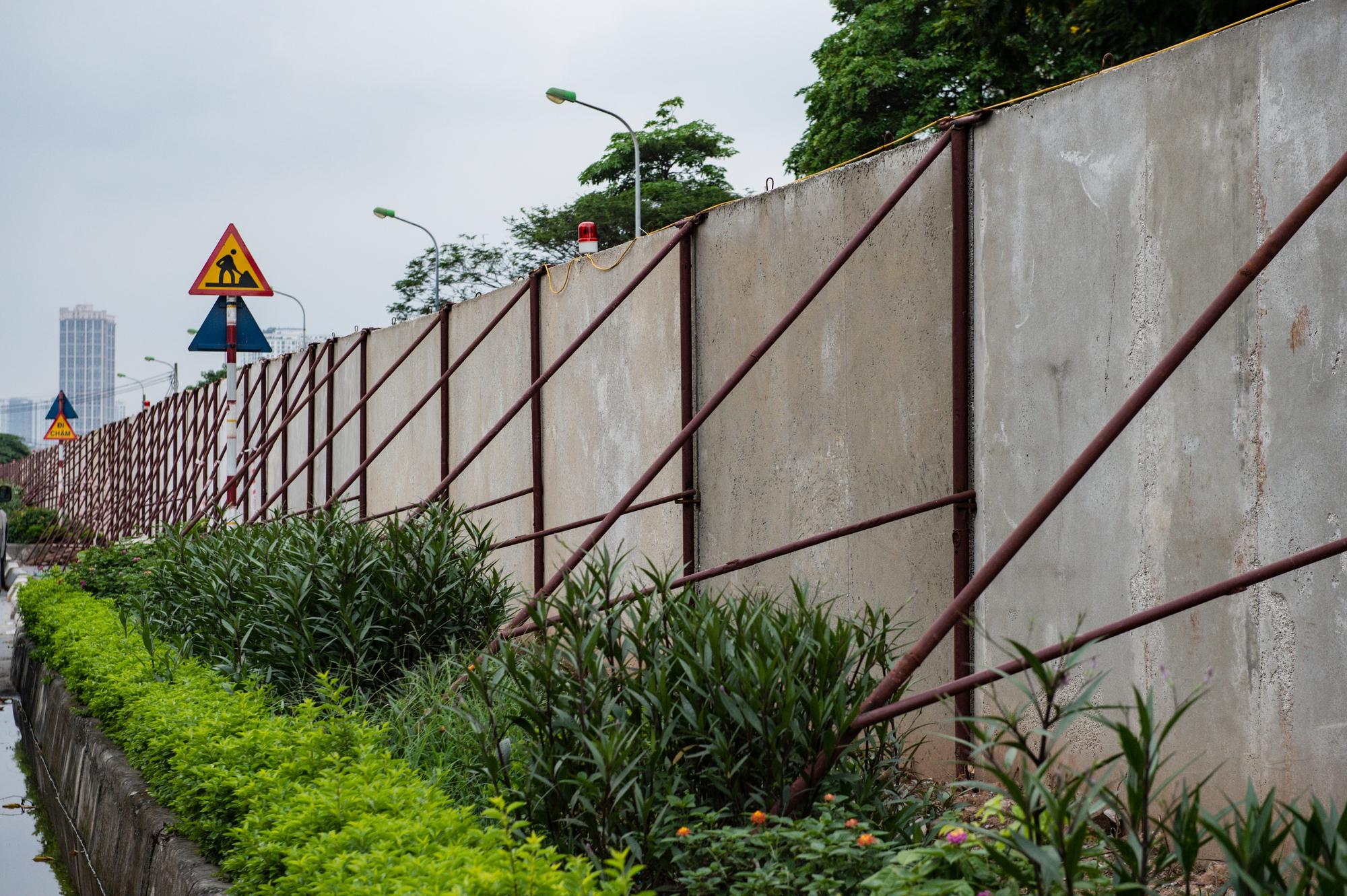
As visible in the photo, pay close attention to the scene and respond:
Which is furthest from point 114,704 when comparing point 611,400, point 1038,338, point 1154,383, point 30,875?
point 1154,383

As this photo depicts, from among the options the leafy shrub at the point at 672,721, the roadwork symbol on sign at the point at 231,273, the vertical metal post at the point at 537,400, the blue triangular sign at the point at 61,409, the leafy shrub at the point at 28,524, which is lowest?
the leafy shrub at the point at 672,721

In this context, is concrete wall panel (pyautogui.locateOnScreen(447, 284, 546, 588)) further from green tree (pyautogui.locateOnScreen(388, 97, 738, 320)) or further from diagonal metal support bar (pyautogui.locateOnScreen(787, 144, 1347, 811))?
green tree (pyautogui.locateOnScreen(388, 97, 738, 320))

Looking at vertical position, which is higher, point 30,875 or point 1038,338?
point 1038,338

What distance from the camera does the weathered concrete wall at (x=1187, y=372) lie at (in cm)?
392

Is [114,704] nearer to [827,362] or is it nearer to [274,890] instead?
[274,890]

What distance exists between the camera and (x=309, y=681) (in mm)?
6086

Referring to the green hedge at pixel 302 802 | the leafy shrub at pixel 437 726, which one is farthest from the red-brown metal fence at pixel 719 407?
the green hedge at pixel 302 802

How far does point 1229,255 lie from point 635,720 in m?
2.35

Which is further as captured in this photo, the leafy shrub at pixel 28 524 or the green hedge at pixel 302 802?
the leafy shrub at pixel 28 524

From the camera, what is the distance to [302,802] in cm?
399

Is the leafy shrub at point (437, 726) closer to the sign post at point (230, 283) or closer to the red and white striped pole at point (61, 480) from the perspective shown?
the sign post at point (230, 283)

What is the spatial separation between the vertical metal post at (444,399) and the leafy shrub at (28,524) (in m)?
19.8

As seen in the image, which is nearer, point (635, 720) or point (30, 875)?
point (635, 720)

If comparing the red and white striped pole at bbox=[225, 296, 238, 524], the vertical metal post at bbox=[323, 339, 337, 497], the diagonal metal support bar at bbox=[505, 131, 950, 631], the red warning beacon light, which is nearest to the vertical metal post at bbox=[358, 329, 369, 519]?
the vertical metal post at bbox=[323, 339, 337, 497]
